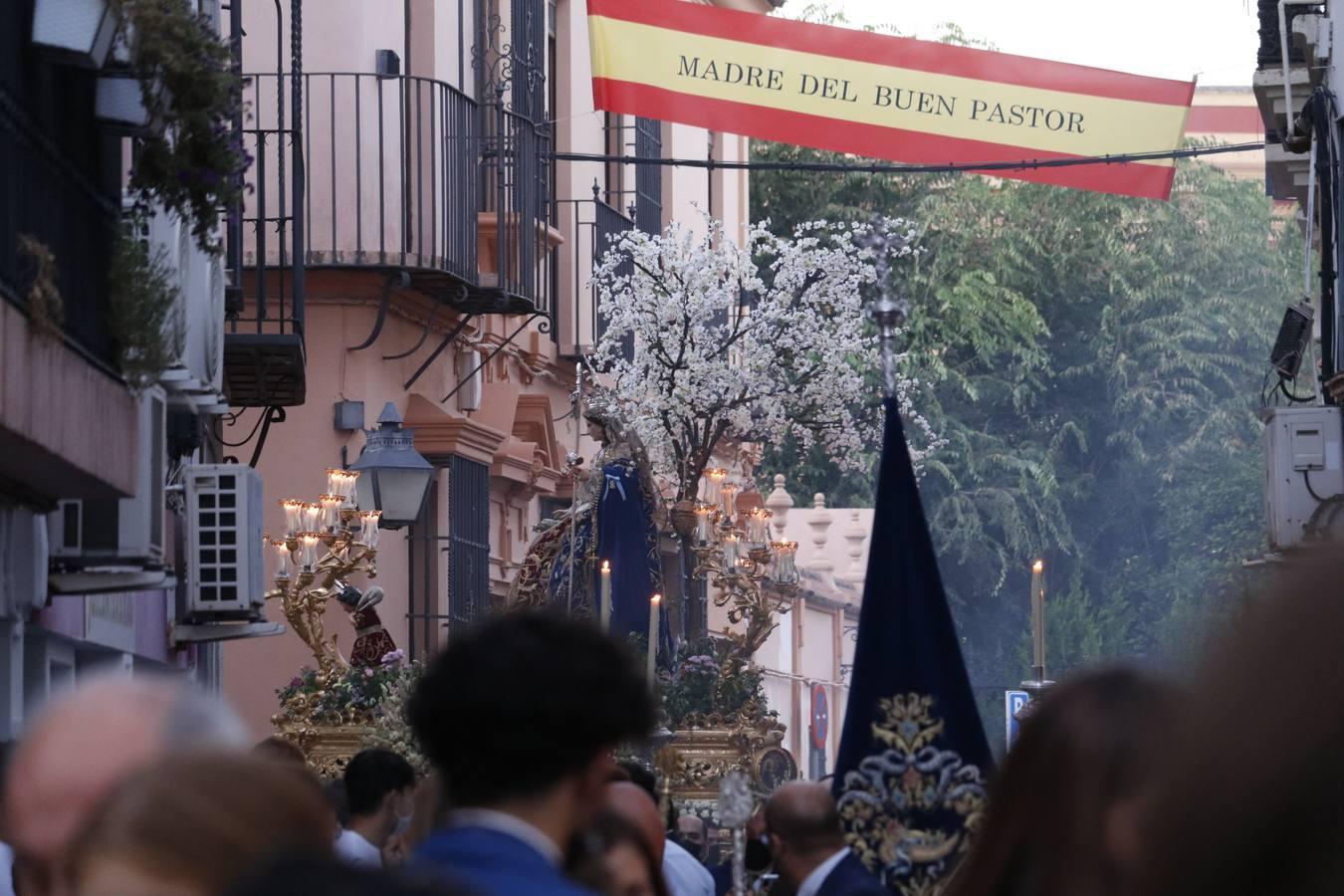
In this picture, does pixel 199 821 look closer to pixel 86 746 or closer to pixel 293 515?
pixel 86 746

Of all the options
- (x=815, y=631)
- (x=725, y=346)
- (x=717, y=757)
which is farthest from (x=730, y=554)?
(x=815, y=631)

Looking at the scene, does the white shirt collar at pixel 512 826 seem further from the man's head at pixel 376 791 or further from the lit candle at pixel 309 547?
the lit candle at pixel 309 547

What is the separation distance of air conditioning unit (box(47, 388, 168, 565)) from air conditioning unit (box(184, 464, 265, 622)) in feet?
7.44

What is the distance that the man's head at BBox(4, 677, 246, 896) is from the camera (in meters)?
3.01

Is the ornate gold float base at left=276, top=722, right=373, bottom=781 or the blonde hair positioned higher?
the blonde hair

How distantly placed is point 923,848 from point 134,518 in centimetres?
610

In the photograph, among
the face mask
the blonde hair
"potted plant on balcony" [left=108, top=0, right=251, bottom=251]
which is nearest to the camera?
the blonde hair

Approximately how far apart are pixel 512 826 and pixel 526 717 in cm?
13

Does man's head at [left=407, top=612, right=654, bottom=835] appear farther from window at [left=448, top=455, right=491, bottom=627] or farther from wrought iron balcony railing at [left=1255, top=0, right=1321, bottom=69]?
wrought iron balcony railing at [left=1255, top=0, right=1321, bottom=69]

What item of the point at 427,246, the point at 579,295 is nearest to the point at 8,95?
the point at 427,246

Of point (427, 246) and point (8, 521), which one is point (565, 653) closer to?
point (8, 521)

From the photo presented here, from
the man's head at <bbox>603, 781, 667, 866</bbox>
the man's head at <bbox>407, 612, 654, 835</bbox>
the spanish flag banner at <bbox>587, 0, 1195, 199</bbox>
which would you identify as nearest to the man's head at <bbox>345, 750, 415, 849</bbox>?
the man's head at <bbox>603, 781, 667, 866</bbox>

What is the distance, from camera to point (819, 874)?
5422mm

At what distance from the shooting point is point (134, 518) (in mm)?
10891
